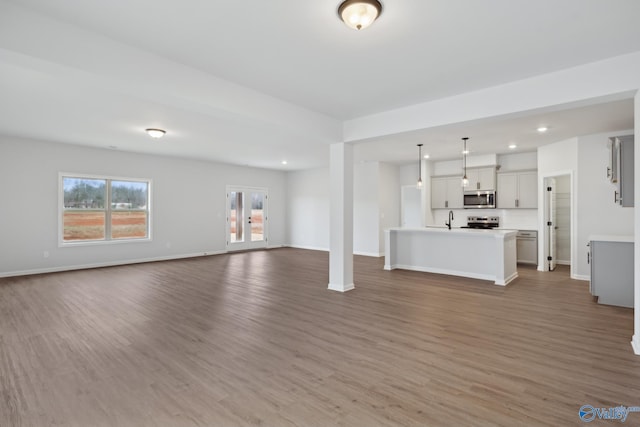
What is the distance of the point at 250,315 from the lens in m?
4.08

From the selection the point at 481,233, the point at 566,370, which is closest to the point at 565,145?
the point at 481,233

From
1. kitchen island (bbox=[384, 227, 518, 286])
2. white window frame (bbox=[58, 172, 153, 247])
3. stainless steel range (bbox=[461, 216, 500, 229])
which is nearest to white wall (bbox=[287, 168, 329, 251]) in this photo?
kitchen island (bbox=[384, 227, 518, 286])

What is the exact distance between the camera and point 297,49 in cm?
296

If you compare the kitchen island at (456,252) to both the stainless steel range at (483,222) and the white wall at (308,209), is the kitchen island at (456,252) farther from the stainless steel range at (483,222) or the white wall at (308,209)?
the white wall at (308,209)

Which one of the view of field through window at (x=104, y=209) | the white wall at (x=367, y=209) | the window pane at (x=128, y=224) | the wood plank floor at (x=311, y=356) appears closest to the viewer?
the wood plank floor at (x=311, y=356)

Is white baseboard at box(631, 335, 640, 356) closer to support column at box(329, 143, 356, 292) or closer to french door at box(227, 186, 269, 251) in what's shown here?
support column at box(329, 143, 356, 292)

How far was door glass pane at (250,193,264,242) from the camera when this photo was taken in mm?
10883

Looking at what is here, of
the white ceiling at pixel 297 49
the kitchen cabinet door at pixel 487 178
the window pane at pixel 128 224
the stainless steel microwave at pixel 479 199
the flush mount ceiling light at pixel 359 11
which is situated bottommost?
the window pane at pixel 128 224

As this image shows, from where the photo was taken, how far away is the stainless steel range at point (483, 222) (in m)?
8.35

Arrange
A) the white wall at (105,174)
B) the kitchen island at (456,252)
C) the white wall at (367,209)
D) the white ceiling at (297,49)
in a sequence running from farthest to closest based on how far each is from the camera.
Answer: the white wall at (367,209)
the white wall at (105,174)
the kitchen island at (456,252)
the white ceiling at (297,49)

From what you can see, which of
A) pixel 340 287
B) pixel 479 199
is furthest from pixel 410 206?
pixel 340 287

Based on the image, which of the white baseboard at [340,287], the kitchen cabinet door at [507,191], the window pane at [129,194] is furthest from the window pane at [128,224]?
the kitchen cabinet door at [507,191]

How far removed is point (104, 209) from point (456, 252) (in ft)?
26.5

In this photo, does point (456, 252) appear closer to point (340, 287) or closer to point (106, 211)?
point (340, 287)
